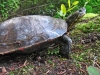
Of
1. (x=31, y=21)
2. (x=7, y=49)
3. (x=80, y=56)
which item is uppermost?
(x=31, y=21)

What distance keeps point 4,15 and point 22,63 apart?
5.13 ft

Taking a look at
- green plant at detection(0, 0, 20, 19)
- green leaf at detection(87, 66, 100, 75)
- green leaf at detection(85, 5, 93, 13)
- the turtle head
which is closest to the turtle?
the turtle head

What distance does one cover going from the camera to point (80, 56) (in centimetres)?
281

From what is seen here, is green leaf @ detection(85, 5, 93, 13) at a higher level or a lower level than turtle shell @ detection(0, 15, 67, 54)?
lower

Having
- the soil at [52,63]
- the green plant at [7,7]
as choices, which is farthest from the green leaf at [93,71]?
the green plant at [7,7]

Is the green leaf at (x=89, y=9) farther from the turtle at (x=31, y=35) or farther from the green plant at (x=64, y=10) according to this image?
the turtle at (x=31, y=35)

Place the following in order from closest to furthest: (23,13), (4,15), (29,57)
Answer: (29,57) → (4,15) → (23,13)

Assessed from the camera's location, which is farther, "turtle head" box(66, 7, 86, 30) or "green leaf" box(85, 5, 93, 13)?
"green leaf" box(85, 5, 93, 13)

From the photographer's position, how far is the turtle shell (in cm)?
254

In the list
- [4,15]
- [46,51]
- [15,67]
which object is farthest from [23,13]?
[15,67]

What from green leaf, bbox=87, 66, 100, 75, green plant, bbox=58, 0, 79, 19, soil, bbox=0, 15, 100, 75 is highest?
green plant, bbox=58, 0, 79, 19

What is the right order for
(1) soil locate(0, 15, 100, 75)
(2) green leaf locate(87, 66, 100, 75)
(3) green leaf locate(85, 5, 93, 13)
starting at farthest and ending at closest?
(3) green leaf locate(85, 5, 93, 13) → (1) soil locate(0, 15, 100, 75) → (2) green leaf locate(87, 66, 100, 75)

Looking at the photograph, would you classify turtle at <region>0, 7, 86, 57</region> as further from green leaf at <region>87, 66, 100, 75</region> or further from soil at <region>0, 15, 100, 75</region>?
green leaf at <region>87, 66, 100, 75</region>

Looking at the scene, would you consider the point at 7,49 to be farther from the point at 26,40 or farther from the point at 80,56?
the point at 80,56
